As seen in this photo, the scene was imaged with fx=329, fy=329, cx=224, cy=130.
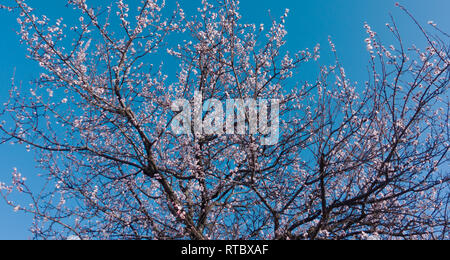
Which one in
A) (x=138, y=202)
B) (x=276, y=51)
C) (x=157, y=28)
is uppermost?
(x=157, y=28)

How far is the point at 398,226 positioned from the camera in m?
6.34

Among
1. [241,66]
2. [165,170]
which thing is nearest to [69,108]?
[165,170]

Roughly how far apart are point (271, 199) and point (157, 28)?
4.62 m

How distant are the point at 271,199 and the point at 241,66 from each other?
3593 millimetres

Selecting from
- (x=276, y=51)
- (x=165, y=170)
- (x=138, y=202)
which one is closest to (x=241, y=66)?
(x=276, y=51)

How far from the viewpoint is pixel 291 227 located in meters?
6.46

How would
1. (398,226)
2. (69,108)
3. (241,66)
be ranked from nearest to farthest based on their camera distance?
1. (398,226)
2. (69,108)
3. (241,66)
